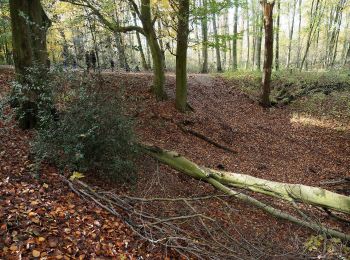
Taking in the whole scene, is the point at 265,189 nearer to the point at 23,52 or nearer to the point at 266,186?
the point at 266,186

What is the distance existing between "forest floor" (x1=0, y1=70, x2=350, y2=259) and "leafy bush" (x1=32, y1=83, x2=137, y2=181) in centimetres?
31

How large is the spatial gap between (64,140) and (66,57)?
1.89 metres

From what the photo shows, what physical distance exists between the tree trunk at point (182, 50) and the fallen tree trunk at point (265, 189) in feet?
13.6

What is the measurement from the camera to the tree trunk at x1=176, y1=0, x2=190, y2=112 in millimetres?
10391

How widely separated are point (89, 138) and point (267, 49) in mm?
11712

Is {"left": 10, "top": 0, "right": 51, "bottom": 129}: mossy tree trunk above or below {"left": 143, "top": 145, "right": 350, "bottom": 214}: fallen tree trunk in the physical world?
above

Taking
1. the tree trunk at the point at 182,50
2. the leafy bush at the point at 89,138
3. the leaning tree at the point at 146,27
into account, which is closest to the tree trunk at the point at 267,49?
the tree trunk at the point at 182,50

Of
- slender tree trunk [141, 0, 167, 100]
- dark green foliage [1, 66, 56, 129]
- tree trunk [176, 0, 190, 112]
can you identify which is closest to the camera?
dark green foliage [1, 66, 56, 129]

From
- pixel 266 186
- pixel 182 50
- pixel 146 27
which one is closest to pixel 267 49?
pixel 182 50

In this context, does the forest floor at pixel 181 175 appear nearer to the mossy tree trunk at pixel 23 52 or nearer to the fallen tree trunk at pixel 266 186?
the fallen tree trunk at pixel 266 186

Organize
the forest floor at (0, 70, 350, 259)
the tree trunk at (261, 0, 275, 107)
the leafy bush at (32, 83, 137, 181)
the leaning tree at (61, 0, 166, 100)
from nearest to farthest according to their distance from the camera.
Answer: the forest floor at (0, 70, 350, 259) < the leafy bush at (32, 83, 137, 181) < the leaning tree at (61, 0, 166, 100) < the tree trunk at (261, 0, 275, 107)

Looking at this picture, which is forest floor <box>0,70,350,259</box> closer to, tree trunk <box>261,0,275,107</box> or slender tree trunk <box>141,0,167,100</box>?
slender tree trunk <box>141,0,167,100</box>

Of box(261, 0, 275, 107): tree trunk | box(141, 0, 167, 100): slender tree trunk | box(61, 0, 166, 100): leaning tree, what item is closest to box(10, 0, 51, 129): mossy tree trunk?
box(61, 0, 166, 100): leaning tree

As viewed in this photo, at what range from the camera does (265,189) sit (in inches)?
263
